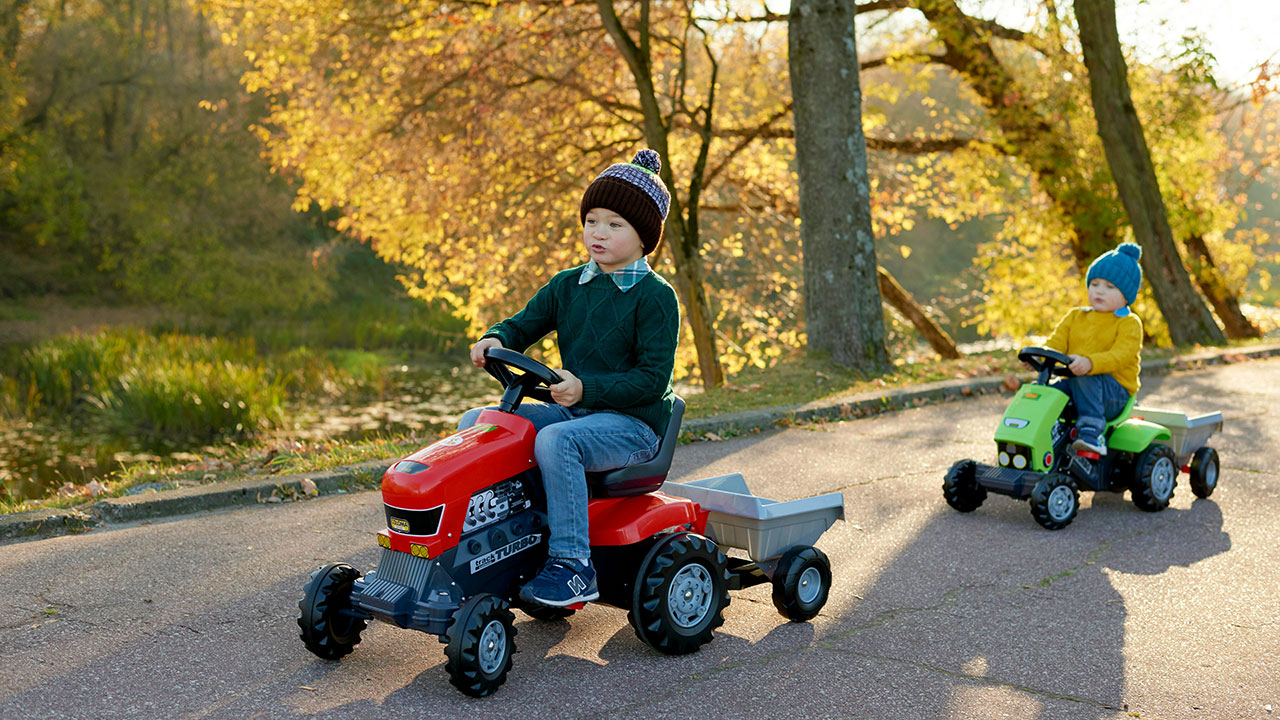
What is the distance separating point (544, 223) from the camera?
618 inches

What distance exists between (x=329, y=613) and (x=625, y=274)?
1.63 m

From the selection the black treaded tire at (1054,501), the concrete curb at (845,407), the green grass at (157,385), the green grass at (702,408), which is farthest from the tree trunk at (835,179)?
the green grass at (157,385)

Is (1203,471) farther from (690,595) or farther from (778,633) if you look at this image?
(690,595)

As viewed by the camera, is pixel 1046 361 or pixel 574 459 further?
pixel 1046 361

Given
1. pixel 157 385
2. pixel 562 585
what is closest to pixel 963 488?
pixel 562 585

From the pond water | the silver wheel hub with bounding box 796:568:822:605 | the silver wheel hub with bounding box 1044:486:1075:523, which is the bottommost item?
the pond water

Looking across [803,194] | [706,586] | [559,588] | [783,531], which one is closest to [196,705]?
[559,588]

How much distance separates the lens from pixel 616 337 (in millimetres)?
4043

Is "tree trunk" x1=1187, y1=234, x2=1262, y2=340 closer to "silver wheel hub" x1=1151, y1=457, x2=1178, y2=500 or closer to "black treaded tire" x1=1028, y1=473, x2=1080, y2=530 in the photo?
"silver wheel hub" x1=1151, y1=457, x2=1178, y2=500

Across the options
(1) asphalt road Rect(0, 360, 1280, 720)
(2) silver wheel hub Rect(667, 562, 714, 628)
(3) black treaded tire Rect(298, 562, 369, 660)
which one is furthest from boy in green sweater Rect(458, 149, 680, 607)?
(3) black treaded tire Rect(298, 562, 369, 660)

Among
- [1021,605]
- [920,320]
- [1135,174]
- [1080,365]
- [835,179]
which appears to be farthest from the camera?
[920,320]

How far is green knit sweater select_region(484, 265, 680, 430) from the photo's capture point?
3914 millimetres

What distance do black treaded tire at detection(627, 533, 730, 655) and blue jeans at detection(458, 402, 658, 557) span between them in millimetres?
266

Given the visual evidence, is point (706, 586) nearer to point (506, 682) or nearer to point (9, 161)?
point (506, 682)
